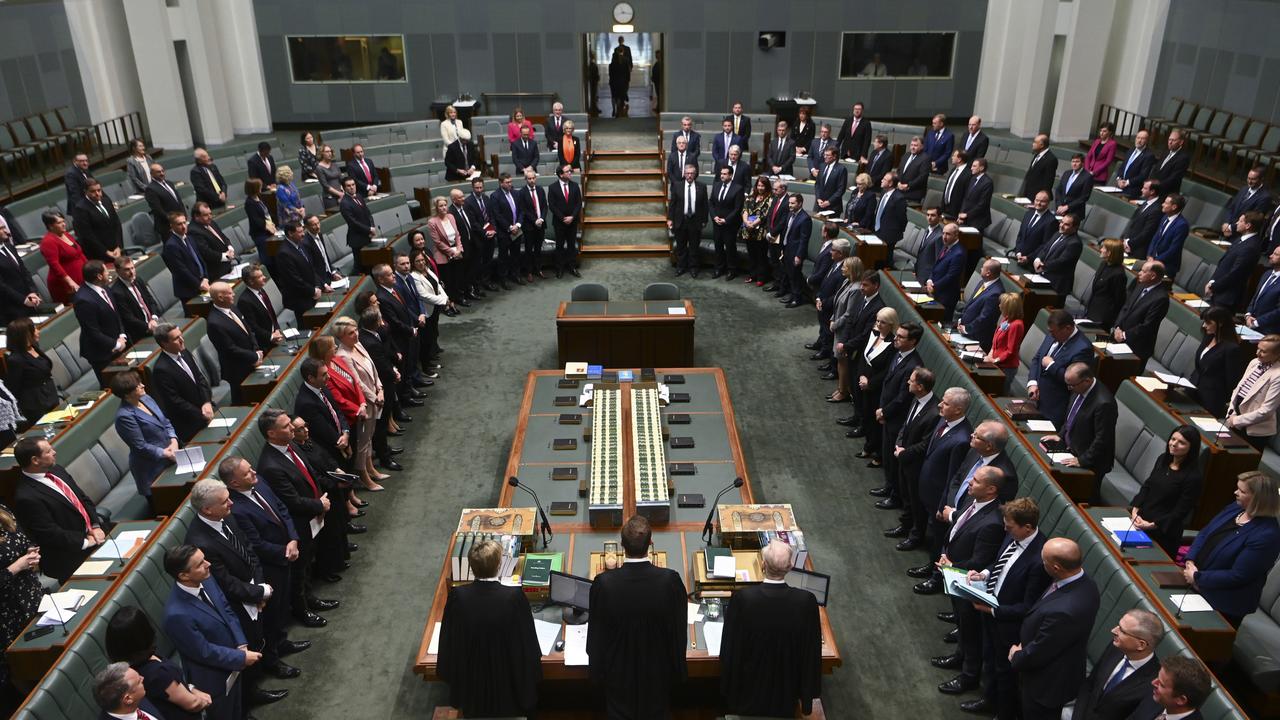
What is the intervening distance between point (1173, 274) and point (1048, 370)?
415 cm

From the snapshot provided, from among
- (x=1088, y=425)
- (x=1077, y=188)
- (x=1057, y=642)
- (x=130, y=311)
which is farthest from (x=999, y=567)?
(x=1077, y=188)

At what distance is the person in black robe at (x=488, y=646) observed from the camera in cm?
429

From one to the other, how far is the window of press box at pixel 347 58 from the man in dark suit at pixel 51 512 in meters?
16.1

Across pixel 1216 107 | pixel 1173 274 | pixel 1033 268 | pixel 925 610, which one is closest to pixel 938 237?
pixel 1033 268

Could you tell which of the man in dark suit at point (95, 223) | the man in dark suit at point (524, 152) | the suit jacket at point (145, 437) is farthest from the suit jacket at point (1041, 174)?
the man in dark suit at point (95, 223)

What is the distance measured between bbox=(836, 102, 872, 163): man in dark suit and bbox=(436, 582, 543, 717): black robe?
12.5m

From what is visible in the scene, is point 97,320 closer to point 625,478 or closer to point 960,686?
point 625,478

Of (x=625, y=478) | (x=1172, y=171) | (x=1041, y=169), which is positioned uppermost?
(x=1172, y=171)

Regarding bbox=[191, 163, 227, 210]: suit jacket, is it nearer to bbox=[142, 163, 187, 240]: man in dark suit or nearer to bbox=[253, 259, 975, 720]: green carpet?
bbox=[142, 163, 187, 240]: man in dark suit

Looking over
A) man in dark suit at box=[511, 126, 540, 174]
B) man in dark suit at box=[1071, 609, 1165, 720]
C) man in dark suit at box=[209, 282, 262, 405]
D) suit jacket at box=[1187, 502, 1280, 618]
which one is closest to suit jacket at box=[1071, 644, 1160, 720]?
man in dark suit at box=[1071, 609, 1165, 720]

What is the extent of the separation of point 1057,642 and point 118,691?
4.30 m

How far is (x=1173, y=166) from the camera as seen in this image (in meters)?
11.4

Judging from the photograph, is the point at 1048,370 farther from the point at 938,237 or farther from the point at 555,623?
→ the point at 555,623

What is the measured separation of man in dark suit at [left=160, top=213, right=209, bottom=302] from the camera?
9188 mm
